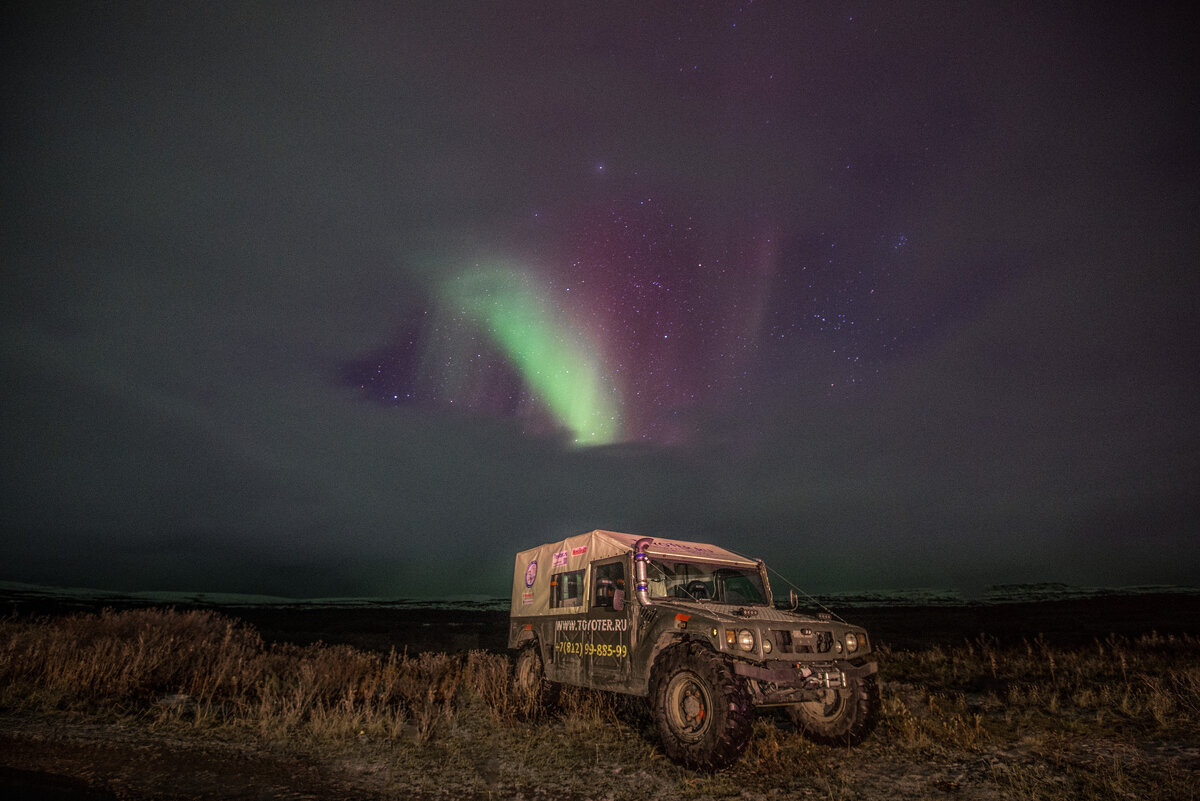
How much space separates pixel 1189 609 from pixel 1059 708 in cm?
4491

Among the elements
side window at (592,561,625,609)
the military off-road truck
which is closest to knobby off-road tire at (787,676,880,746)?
the military off-road truck

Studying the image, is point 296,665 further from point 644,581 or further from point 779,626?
point 779,626

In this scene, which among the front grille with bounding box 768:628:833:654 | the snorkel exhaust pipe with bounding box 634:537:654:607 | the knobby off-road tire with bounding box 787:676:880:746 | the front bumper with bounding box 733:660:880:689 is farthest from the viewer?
the snorkel exhaust pipe with bounding box 634:537:654:607

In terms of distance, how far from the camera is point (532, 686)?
9.38m

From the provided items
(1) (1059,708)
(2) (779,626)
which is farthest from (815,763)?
(1) (1059,708)

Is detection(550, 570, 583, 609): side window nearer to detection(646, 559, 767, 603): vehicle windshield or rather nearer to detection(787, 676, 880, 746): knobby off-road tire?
detection(646, 559, 767, 603): vehicle windshield

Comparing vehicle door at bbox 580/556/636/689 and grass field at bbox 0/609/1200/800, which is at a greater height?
vehicle door at bbox 580/556/636/689

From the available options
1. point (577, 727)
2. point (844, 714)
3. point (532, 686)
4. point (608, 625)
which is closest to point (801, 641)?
point (844, 714)

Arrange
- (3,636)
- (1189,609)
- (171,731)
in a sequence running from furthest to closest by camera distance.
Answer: (1189,609) → (3,636) → (171,731)

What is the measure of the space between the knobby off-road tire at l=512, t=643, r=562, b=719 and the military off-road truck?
0.03 meters

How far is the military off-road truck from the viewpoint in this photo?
6012mm

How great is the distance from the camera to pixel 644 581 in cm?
733

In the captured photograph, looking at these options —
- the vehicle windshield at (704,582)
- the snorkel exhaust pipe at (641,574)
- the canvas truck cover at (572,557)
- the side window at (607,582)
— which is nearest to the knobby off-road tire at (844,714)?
the vehicle windshield at (704,582)

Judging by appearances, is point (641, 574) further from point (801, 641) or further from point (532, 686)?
point (532, 686)
